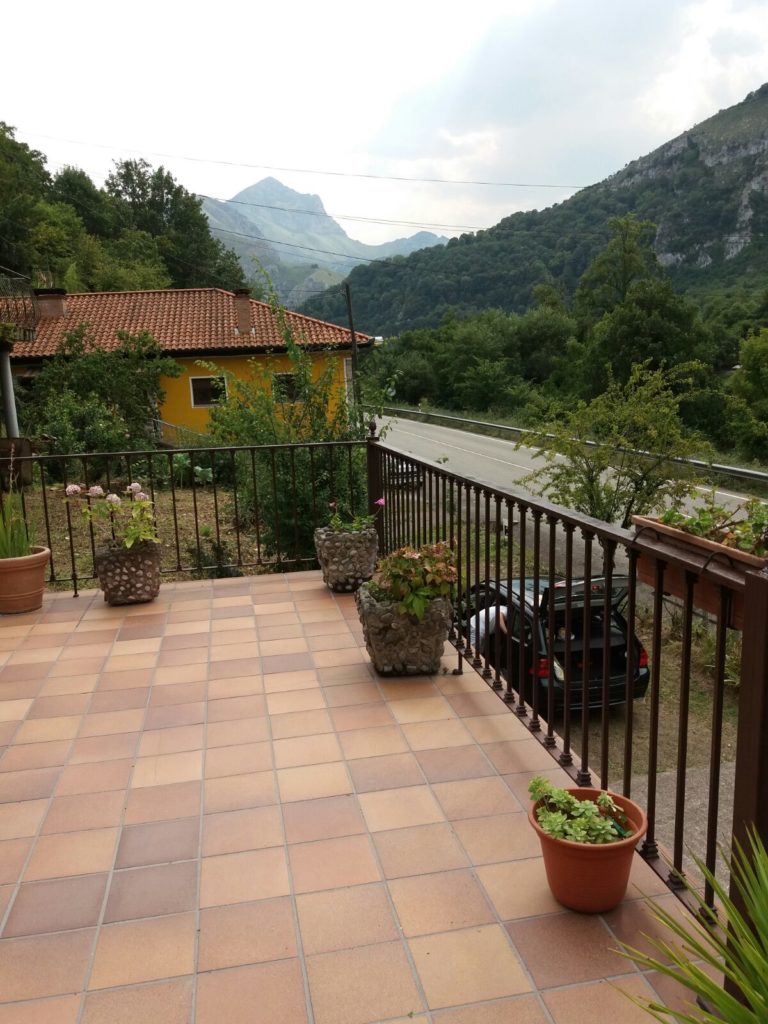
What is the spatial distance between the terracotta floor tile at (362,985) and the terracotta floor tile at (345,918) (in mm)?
31

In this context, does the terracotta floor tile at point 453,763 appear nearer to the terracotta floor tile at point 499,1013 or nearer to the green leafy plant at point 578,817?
the green leafy plant at point 578,817

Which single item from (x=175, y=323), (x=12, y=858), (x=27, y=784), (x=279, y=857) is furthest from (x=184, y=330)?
(x=279, y=857)

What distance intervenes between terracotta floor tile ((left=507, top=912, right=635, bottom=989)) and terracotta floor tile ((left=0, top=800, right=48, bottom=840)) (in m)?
1.46

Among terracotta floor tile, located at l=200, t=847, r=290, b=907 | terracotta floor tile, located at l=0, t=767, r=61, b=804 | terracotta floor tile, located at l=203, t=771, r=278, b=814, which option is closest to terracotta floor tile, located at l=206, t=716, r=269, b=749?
terracotta floor tile, located at l=203, t=771, r=278, b=814

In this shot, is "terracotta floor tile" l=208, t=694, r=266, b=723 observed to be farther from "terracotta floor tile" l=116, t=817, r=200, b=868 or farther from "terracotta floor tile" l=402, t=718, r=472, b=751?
"terracotta floor tile" l=116, t=817, r=200, b=868

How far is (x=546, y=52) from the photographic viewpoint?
6.70 metres

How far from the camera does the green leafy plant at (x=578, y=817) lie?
1784 mm

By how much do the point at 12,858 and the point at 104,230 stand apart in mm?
48997

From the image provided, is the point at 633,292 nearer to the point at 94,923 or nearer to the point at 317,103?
the point at 317,103

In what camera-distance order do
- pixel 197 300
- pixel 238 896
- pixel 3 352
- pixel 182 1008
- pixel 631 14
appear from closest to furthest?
pixel 182 1008
pixel 238 896
pixel 631 14
pixel 3 352
pixel 197 300

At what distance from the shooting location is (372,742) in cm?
282

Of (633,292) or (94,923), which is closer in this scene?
(94,923)

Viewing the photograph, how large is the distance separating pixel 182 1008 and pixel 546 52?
7.43 metres

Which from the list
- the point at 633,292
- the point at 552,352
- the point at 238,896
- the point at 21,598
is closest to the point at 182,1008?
the point at 238,896
